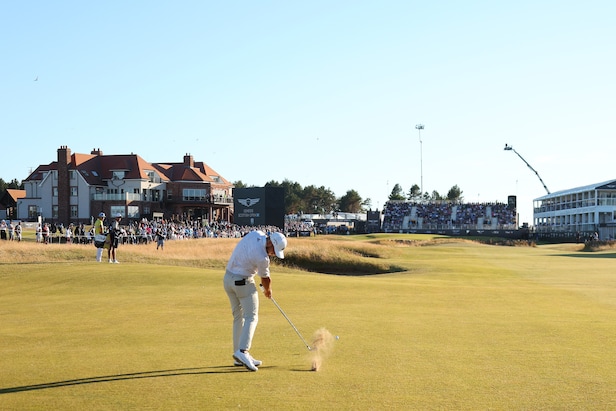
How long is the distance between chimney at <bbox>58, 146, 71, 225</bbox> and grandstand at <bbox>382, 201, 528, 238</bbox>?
4789cm

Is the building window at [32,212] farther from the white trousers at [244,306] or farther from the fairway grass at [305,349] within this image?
the white trousers at [244,306]

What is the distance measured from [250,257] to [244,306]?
779 mm

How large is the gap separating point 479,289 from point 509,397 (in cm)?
1573

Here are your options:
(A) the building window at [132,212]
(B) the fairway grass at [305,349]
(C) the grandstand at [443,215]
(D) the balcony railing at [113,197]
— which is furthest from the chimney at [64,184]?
(B) the fairway grass at [305,349]

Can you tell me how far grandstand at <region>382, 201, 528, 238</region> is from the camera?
108312 millimetres

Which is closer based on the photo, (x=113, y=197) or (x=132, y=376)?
(x=132, y=376)

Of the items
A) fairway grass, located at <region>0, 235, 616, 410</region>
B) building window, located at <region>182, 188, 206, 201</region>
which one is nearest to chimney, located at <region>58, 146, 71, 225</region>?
building window, located at <region>182, 188, 206, 201</region>

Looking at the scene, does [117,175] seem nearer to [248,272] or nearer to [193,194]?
[193,194]

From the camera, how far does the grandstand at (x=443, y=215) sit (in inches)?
4264

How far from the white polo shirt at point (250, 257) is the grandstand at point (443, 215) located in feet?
314

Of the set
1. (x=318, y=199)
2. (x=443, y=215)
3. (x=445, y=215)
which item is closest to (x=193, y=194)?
(x=443, y=215)

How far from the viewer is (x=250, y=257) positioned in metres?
9.89

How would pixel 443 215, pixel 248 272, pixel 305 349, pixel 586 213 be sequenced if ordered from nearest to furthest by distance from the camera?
pixel 248 272
pixel 305 349
pixel 586 213
pixel 443 215

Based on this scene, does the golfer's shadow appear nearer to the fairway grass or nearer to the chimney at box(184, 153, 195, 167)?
the fairway grass
